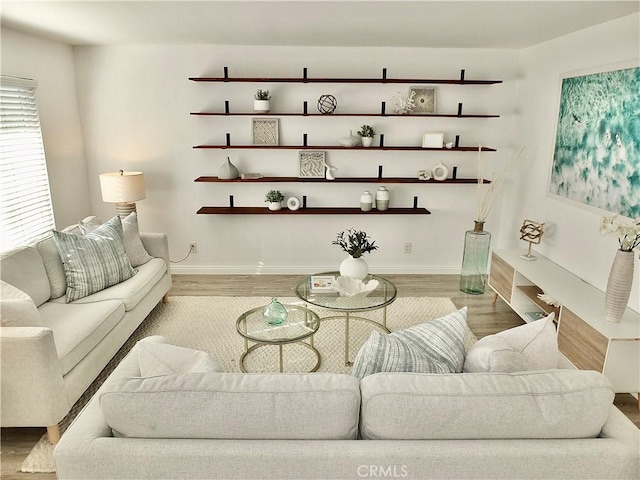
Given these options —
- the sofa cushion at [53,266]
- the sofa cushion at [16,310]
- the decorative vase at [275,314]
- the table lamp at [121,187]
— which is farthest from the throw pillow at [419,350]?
the table lamp at [121,187]

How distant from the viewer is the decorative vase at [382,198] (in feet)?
15.0

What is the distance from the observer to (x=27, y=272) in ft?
9.34

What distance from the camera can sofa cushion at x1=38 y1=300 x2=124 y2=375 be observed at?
244 centimetres

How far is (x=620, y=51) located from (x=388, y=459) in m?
3.08

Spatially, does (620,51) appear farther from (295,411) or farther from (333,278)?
(295,411)

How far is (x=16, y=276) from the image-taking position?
9.07 feet

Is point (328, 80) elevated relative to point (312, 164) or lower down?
elevated

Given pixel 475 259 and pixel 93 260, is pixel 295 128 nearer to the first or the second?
pixel 475 259

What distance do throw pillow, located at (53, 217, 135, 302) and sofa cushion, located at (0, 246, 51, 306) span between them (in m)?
0.15

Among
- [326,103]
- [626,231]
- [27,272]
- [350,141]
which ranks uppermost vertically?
[326,103]

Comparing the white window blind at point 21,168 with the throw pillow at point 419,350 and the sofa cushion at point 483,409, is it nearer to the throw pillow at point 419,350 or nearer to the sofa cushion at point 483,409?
the throw pillow at point 419,350

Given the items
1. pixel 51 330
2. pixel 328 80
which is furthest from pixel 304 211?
pixel 51 330

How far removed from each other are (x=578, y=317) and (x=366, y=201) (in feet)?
7.48

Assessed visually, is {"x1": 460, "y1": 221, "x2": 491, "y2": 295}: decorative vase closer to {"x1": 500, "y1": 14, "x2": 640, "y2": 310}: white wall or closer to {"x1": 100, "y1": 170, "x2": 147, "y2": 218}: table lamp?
{"x1": 500, "y1": 14, "x2": 640, "y2": 310}: white wall
